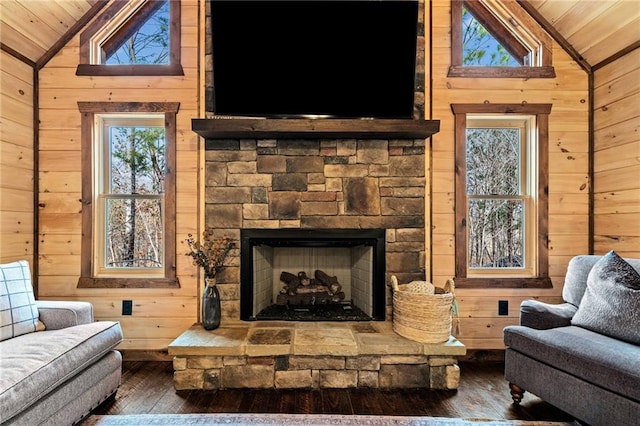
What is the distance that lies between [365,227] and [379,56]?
4.32 ft

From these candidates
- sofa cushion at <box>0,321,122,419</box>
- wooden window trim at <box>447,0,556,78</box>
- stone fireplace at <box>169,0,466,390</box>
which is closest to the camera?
sofa cushion at <box>0,321,122,419</box>

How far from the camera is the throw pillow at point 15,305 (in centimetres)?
196

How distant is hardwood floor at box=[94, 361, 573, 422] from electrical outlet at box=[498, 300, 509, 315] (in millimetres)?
644

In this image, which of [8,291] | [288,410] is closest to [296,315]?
[288,410]

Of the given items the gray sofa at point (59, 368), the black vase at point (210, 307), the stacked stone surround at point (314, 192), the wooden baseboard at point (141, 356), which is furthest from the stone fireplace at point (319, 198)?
the gray sofa at point (59, 368)

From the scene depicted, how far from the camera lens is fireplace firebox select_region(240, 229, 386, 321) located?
2822mm

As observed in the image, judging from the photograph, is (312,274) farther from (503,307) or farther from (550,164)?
(550,164)

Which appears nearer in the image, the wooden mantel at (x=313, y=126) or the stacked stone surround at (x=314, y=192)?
the wooden mantel at (x=313, y=126)

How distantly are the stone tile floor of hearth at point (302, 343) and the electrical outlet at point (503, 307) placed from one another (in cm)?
71

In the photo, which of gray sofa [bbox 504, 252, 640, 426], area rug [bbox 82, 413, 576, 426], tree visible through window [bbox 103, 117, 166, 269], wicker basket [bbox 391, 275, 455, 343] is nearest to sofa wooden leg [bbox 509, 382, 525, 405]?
gray sofa [bbox 504, 252, 640, 426]

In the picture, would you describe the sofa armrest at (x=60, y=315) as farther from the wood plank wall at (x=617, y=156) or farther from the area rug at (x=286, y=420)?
the wood plank wall at (x=617, y=156)

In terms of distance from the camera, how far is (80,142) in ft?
9.45

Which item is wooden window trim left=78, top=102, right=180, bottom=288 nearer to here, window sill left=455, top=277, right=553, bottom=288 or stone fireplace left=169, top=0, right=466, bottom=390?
stone fireplace left=169, top=0, right=466, bottom=390

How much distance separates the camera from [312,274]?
3344 millimetres
